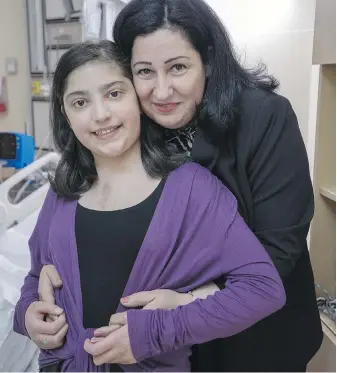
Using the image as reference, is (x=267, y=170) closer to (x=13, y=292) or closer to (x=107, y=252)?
(x=107, y=252)

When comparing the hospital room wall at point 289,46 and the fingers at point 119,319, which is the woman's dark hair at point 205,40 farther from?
the hospital room wall at point 289,46

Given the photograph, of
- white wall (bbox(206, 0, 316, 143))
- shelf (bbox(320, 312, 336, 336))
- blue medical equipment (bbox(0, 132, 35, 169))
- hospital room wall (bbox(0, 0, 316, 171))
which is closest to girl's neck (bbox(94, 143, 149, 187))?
blue medical equipment (bbox(0, 132, 35, 169))

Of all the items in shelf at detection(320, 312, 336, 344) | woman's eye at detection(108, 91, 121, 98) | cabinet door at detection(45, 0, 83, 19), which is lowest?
shelf at detection(320, 312, 336, 344)

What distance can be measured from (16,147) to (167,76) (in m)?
0.47

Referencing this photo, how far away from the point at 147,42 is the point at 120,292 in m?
0.42

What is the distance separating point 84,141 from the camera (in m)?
0.73

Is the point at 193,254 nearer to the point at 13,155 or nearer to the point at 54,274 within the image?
the point at 54,274

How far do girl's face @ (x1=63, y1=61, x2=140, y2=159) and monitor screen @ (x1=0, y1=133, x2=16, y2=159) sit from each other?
1.11 feet

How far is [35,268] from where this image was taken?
823 mm

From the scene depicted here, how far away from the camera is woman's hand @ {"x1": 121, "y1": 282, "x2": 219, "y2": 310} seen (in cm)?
68

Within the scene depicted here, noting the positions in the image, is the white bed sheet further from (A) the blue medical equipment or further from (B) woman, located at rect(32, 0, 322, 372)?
(B) woman, located at rect(32, 0, 322, 372)

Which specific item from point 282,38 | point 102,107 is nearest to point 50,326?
point 102,107

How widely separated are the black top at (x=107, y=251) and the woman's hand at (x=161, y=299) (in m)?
0.04

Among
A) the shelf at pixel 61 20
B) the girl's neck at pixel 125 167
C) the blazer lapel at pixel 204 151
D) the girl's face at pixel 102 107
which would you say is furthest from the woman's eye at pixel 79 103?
the shelf at pixel 61 20
